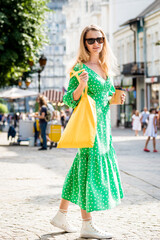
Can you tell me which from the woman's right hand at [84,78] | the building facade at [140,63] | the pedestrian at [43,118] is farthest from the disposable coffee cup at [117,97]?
the building facade at [140,63]

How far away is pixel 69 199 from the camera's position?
524cm

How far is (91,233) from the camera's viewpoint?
5078 millimetres

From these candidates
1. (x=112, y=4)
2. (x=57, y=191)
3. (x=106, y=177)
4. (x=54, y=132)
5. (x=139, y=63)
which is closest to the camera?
(x=106, y=177)

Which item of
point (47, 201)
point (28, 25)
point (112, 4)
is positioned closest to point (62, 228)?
point (47, 201)

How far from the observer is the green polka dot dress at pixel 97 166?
4961 mm

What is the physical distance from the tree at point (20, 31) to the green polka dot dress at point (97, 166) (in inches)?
677

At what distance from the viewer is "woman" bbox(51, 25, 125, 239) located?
4.97 m

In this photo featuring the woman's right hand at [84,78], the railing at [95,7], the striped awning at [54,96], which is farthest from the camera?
the railing at [95,7]

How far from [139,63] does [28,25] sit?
876 inches

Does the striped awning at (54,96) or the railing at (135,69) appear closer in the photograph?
the striped awning at (54,96)

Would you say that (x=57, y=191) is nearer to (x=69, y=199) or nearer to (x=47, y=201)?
(x=47, y=201)

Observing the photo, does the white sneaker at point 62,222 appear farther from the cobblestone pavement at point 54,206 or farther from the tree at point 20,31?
the tree at point 20,31

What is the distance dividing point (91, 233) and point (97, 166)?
614 millimetres

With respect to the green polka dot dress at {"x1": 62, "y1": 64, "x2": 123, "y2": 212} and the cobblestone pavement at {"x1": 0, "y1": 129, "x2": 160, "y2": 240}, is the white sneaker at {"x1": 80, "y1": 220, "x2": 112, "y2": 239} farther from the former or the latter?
the green polka dot dress at {"x1": 62, "y1": 64, "x2": 123, "y2": 212}
